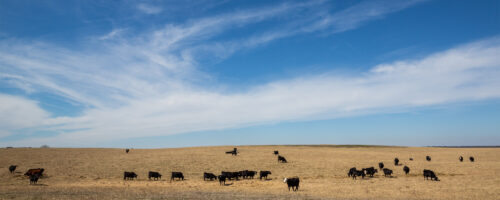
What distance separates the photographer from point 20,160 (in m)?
40.7

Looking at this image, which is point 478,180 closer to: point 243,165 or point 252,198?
point 252,198

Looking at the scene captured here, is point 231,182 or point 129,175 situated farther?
point 129,175

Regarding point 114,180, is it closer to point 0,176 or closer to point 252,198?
point 0,176

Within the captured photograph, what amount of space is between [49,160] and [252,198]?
36562mm

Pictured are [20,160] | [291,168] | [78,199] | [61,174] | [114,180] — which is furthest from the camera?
[20,160]

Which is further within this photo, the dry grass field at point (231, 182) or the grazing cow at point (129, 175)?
the grazing cow at point (129, 175)

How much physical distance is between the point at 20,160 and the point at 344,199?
44.4m

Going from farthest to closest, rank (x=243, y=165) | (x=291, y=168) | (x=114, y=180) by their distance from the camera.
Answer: (x=243, y=165) → (x=291, y=168) → (x=114, y=180)

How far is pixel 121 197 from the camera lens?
61.5ft

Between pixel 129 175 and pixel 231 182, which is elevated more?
pixel 129 175

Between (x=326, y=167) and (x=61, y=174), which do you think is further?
(x=326, y=167)

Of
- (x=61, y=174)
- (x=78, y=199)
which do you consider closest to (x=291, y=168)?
(x=78, y=199)

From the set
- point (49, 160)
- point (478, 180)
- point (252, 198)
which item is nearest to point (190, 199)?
point (252, 198)

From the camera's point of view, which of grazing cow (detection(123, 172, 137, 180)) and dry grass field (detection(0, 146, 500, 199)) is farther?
grazing cow (detection(123, 172, 137, 180))
